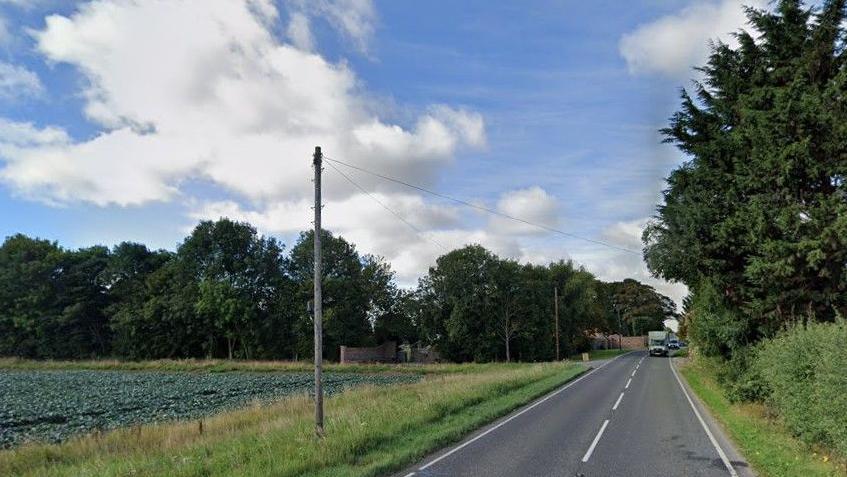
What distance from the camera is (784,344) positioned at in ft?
47.0

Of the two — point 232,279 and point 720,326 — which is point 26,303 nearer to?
point 232,279

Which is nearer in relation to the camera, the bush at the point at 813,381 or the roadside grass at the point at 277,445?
the bush at the point at 813,381

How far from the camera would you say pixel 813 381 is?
→ 11812 mm

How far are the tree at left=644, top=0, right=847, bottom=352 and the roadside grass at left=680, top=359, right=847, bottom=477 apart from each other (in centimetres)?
302

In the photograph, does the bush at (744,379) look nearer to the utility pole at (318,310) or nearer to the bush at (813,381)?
the bush at (813,381)

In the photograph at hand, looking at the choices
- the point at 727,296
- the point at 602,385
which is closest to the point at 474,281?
the point at 602,385

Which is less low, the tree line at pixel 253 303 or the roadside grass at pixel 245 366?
the tree line at pixel 253 303

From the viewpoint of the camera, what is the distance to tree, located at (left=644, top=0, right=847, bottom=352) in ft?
52.9

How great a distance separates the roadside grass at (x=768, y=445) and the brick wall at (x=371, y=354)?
5064 cm

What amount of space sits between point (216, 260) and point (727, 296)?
67.3 meters

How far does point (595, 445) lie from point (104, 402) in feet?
89.3

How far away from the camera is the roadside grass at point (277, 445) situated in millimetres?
11195

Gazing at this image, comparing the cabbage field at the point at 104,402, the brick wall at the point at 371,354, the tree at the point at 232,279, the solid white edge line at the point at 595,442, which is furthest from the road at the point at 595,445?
the tree at the point at 232,279

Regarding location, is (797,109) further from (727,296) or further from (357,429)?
(357,429)
